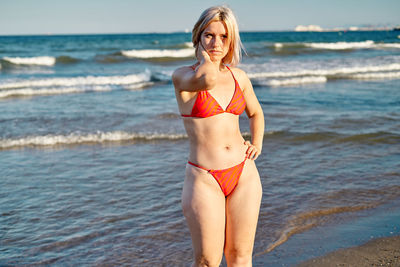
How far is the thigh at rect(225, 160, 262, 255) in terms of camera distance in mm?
2791

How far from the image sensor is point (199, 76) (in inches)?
98.0

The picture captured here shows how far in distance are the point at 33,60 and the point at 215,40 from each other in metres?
29.4

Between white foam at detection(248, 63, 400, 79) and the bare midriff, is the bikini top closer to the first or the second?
the bare midriff

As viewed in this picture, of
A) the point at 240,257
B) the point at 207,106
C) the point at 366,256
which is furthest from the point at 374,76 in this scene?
the point at 207,106

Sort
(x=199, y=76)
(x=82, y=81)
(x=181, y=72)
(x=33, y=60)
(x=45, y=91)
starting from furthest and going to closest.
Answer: (x=33, y=60) < (x=82, y=81) < (x=45, y=91) < (x=181, y=72) < (x=199, y=76)

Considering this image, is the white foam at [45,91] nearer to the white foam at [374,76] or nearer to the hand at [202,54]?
the white foam at [374,76]

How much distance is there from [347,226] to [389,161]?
2.77m

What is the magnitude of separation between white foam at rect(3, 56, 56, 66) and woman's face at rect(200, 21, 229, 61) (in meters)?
27.9

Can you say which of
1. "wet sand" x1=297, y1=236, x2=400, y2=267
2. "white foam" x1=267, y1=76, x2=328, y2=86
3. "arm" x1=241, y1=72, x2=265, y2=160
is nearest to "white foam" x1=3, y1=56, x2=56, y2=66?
"white foam" x1=267, y1=76, x2=328, y2=86

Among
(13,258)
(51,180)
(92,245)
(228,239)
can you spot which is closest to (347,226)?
(228,239)

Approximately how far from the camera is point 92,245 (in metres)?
4.41

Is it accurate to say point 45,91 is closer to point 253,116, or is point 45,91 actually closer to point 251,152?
point 253,116

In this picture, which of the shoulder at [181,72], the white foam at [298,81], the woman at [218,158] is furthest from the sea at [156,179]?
the white foam at [298,81]

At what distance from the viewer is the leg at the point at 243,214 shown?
279 centimetres
